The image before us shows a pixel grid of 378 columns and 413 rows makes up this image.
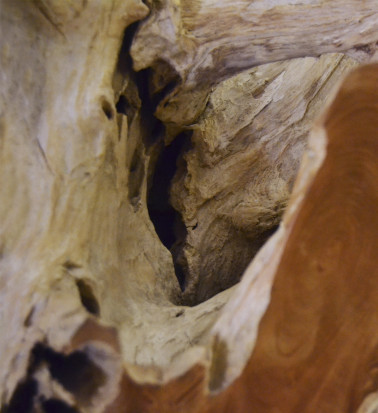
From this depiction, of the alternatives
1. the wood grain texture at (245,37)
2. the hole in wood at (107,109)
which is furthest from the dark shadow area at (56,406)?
the wood grain texture at (245,37)

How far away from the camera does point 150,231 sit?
1048 millimetres

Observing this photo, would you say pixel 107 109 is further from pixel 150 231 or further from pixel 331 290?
pixel 331 290

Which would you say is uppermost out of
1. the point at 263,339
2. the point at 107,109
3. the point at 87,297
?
the point at 107,109

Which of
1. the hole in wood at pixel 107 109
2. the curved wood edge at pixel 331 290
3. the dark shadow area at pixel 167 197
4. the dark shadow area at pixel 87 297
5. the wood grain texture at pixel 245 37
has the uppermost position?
the wood grain texture at pixel 245 37

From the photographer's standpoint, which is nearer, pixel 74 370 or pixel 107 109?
pixel 74 370

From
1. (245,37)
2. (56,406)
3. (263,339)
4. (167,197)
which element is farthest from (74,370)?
(245,37)

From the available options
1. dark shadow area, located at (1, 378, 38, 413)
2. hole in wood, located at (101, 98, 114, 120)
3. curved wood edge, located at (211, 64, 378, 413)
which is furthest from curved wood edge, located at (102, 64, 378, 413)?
hole in wood, located at (101, 98, 114, 120)

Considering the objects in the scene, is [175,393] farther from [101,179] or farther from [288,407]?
[101,179]

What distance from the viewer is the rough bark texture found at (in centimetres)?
71

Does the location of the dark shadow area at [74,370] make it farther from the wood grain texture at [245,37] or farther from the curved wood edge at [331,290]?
the wood grain texture at [245,37]

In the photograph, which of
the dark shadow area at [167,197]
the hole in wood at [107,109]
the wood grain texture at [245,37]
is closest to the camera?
the hole in wood at [107,109]

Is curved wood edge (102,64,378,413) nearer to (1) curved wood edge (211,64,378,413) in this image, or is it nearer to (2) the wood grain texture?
(1) curved wood edge (211,64,378,413)

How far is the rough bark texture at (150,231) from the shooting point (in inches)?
27.8

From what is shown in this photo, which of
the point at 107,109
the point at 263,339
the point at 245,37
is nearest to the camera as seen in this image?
the point at 263,339
